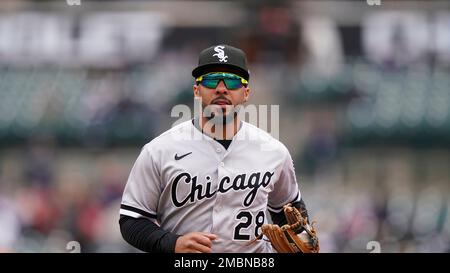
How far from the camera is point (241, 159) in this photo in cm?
323

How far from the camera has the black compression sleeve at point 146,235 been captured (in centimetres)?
300

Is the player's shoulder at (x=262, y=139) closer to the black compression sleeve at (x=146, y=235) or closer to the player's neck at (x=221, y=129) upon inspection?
the player's neck at (x=221, y=129)

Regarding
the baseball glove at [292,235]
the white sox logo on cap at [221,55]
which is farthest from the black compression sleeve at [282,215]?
the white sox logo on cap at [221,55]

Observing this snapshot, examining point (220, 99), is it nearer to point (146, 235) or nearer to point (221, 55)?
point (221, 55)

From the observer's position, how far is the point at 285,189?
3295mm

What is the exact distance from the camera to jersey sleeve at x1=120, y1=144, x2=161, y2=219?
3076 millimetres

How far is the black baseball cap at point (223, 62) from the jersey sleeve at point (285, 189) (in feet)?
1.27

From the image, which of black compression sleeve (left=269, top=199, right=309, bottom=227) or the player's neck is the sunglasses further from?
black compression sleeve (left=269, top=199, right=309, bottom=227)

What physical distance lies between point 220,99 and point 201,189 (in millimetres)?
333

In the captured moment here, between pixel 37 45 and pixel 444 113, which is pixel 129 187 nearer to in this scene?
pixel 444 113

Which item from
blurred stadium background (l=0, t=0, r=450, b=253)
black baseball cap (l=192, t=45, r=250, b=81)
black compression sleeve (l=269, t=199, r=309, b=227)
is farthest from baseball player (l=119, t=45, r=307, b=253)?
blurred stadium background (l=0, t=0, r=450, b=253)

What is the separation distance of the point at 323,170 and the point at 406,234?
1347 mm

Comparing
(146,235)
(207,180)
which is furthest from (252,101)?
(146,235)

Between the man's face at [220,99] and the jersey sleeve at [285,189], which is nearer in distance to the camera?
the man's face at [220,99]
